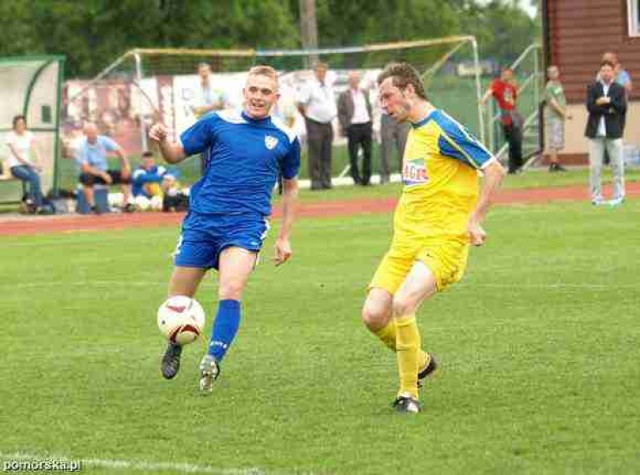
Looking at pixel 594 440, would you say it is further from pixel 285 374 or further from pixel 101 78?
pixel 101 78

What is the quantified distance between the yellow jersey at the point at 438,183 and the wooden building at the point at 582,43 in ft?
83.3

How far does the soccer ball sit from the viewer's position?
33.4ft

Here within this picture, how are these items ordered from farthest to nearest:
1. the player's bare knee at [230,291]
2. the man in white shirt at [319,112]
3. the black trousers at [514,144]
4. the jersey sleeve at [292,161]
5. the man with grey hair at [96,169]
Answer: the black trousers at [514,144], the man in white shirt at [319,112], the man with grey hair at [96,169], the jersey sleeve at [292,161], the player's bare knee at [230,291]

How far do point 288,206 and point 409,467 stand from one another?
11.5ft

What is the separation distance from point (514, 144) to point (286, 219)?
2380 cm

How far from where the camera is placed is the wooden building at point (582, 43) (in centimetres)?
3488

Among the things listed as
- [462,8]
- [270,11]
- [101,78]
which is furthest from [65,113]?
[462,8]

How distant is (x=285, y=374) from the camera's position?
34.3ft

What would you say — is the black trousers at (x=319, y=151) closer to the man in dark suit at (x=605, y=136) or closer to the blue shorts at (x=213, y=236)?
the man in dark suit at (x=605, y=136)

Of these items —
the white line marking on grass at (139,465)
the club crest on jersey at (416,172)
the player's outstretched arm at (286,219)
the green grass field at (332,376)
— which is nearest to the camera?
the white line marking on grass at (139,465)

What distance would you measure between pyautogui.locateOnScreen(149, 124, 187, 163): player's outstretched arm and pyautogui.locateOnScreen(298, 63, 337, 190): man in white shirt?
65.9 ft

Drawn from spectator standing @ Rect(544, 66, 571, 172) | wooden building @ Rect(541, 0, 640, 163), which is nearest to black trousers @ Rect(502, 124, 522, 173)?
spectator standing @ Rect(544, 66, 571, 172)

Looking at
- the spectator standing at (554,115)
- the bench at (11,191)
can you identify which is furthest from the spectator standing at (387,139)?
the bench at (11,191)

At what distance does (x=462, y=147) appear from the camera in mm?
9156
